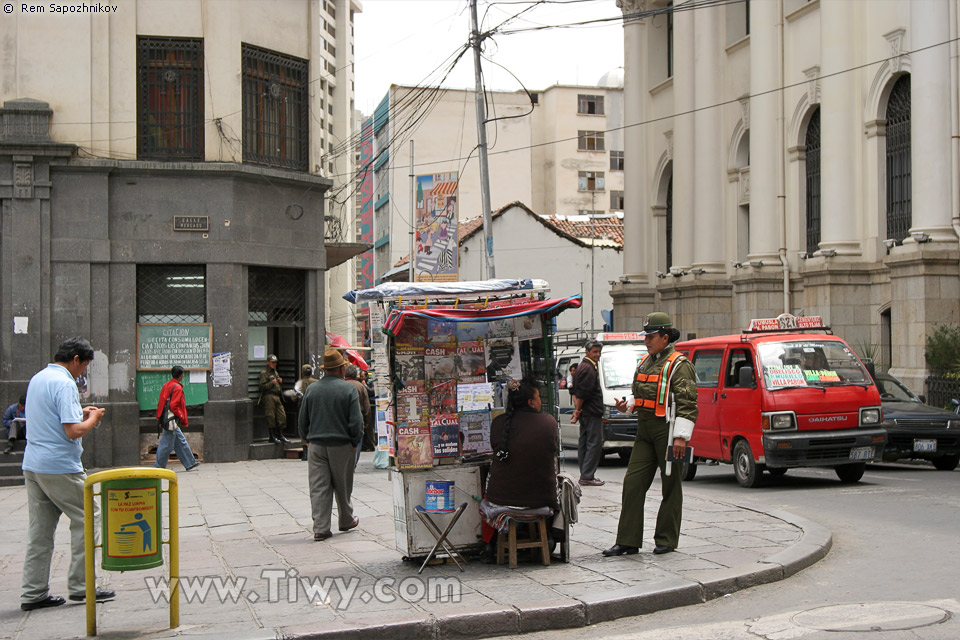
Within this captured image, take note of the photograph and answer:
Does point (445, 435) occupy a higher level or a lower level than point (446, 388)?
lower

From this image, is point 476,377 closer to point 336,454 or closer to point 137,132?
point 336,454

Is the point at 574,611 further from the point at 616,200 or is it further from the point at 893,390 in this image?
the point at 616,200

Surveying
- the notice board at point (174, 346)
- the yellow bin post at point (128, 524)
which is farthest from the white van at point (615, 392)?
the yellow bin post at point (128, 524)

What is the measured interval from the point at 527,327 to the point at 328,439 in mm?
2502

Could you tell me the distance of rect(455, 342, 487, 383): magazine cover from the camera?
877 cm

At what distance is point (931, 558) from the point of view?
8.61 meters

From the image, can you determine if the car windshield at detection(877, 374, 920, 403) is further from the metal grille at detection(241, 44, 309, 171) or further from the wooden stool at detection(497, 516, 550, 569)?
the metal grille at detection(241, 44, 309, 171)

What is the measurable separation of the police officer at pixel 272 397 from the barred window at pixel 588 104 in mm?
48652

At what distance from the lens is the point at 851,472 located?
14.4 metres

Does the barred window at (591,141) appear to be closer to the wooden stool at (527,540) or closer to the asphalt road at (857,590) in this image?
the asphalt road at (857,590)

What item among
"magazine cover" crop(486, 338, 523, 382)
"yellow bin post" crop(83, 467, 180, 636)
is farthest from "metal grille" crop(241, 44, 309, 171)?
"yellow bin post" crop(83, 467, 180, 636)

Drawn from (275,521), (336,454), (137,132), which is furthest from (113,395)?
(336,454)

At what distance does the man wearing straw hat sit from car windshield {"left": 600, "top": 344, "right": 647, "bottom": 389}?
28.7ft

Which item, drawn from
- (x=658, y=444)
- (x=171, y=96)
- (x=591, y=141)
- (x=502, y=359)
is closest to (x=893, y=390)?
(x=658, y=444)
